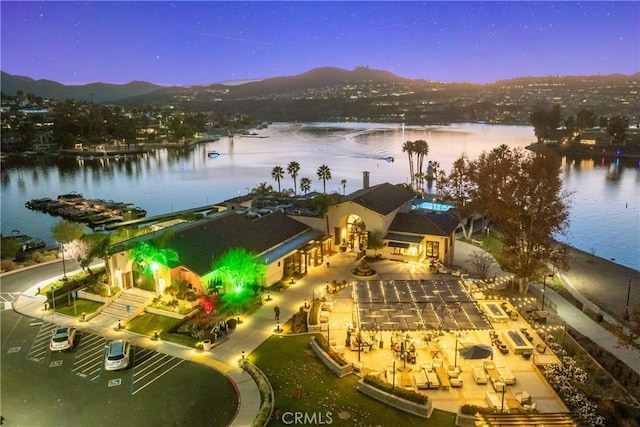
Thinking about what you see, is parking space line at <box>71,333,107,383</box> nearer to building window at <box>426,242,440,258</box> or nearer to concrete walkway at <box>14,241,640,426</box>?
concrete walkway at <box>14,241,640,426</box>

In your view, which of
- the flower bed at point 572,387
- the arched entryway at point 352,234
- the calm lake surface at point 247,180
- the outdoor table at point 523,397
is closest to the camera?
the flower bed at point 572,387

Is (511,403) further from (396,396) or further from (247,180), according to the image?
(247,180)

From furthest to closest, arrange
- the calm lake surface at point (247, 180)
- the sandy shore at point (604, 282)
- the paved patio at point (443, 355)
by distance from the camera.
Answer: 1. the calm lake surface at point (247, 180)
2. the sandy shore at point (604, 282)
3. the paved patio at point (443, 355)

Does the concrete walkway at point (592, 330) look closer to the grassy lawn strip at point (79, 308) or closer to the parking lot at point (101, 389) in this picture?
the parking lot at point (101, 389)

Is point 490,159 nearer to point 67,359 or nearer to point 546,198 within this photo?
point 546,198

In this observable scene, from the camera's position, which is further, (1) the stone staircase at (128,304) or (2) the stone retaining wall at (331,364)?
(1) the stone staircase at (128,304)

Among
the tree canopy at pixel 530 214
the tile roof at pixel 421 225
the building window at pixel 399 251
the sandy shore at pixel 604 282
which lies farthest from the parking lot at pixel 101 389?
the sandy shore at pixel 604 282
